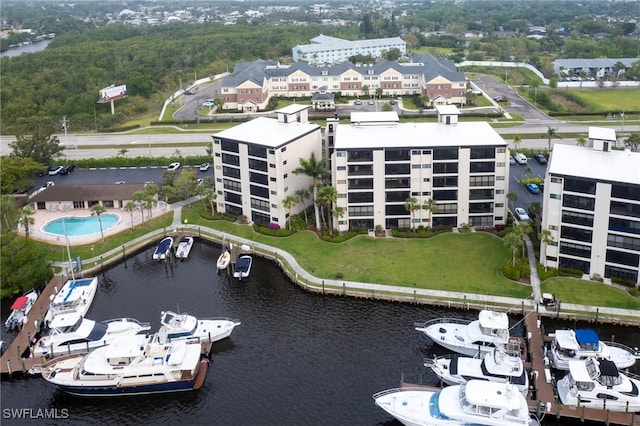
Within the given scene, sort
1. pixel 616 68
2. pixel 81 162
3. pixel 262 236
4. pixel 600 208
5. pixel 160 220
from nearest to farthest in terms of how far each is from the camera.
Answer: pixel 600 208
pixel 262 236
pixel 160 220
pixel 81 162
pixel 616 68

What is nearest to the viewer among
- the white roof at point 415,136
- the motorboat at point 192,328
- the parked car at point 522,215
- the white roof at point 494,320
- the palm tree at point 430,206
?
the white roof at point 494,320

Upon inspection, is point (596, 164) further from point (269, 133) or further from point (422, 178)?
point (269, 133)

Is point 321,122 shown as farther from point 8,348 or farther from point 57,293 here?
point 8,348

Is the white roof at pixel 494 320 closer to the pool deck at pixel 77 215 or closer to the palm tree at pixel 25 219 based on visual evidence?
the pool deck at pixel 77 215

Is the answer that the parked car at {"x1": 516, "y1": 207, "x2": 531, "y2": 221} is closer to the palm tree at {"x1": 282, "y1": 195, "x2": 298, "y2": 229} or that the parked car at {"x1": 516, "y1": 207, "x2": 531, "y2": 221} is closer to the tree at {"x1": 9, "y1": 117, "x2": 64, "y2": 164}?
the palm tree at {"x1": 282, "y1": 195, "x2": 298, "y2": 229}

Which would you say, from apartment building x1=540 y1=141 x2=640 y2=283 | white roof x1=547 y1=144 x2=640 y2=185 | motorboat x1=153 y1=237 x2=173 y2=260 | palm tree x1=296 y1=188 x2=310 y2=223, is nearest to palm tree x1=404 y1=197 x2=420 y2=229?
palm tree x1=296 y1=188 x2=310 y2=223

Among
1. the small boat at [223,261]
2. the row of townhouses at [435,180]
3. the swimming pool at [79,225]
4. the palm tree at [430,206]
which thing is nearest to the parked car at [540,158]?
the row of townhouses at [435,180]

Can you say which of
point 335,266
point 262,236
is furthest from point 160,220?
point 335,266
